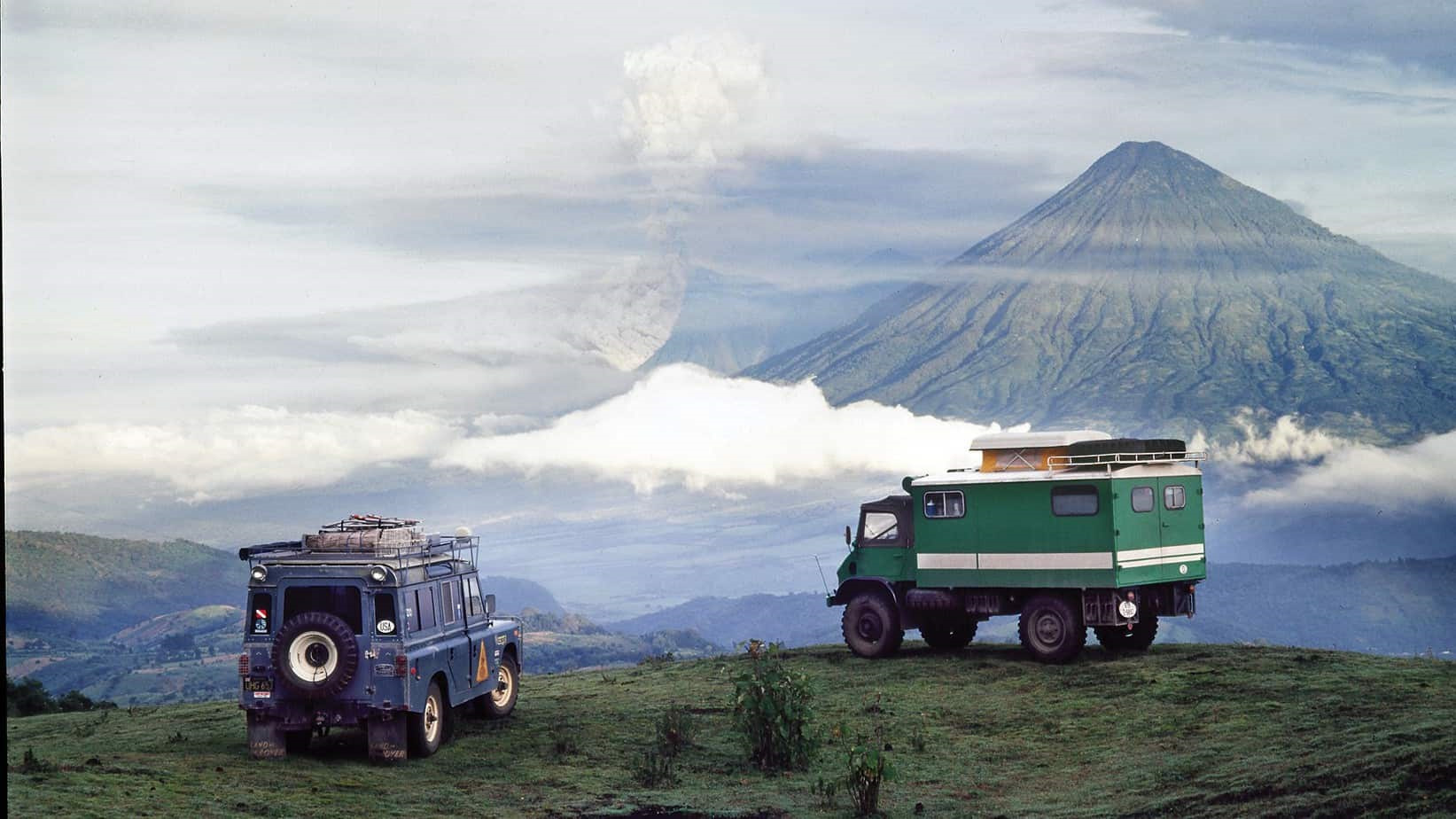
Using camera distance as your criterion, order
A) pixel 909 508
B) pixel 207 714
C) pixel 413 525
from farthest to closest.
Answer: pixel 909 508 < pixel 207 714 < pixel 413 525

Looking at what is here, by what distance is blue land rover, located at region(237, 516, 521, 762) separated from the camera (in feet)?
64.2

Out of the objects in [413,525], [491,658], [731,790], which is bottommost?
[731,790]

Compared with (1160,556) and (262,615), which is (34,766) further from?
(1160,556)

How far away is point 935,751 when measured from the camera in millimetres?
22484

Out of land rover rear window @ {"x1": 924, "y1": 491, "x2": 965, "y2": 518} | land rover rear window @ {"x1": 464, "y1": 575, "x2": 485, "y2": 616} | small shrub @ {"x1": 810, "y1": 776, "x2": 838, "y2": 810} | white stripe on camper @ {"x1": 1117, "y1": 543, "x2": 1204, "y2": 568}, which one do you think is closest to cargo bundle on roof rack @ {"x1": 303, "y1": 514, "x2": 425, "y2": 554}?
land rover rear window @ {"x1": 464, "y1": 575, "x2": 485, "y2": 616}

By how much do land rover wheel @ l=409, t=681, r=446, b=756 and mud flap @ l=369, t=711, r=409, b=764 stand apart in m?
0.18

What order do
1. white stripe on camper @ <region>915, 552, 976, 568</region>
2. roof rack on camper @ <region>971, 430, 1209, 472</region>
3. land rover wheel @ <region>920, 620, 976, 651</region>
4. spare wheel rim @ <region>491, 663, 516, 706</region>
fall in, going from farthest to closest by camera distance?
land rover wheel @ <region>920, 620, 976, 651</region> → white stripe on camper @ <region>915, 552, 976, 568</region> → roof rack on camper @ <region>971, 430, 1209, 472</region> → spare wheel rim @ <region>491, 663, 516, 706</region>

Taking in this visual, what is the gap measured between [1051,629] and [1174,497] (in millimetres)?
3481

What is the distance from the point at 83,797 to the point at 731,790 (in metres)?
7.86

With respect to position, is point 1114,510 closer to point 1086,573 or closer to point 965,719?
point 1086,573

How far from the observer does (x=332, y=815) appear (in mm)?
17156

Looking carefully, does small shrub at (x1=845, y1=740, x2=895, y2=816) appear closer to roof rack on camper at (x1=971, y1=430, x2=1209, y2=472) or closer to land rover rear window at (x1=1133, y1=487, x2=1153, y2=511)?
roof rack on camper at (x1=971, y1=430, x2=1209, y2=472)

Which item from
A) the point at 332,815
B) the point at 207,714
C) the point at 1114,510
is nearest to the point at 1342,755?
the point at 1114,510

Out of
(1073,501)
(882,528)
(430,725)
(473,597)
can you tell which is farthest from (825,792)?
(882,528)
